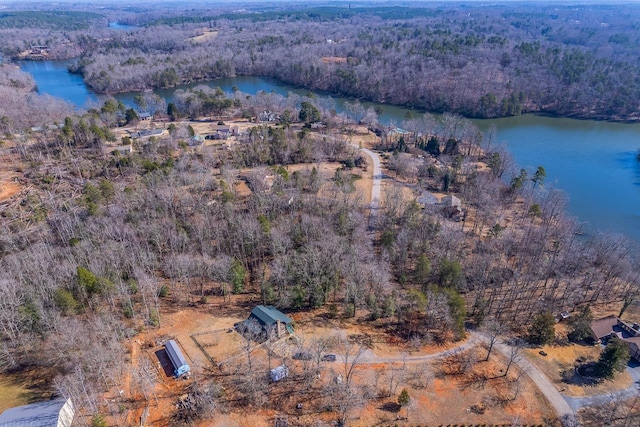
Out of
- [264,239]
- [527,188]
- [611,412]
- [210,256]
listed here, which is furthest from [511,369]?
[527,188]

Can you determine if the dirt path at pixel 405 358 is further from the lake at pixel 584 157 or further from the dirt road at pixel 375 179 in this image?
the lake at pixel 584 157

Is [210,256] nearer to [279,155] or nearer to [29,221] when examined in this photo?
[29,221]

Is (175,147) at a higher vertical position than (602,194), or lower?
higher

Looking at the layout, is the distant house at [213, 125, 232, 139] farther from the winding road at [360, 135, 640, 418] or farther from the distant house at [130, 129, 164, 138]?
the winding road at [360, 135, 640, 418]

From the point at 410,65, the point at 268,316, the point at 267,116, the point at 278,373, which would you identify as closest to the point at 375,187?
the point at 268,316

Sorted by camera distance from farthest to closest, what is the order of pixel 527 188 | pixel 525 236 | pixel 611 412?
1. pixel 527 188
2. pixel 525 236
3. pixel 611 412

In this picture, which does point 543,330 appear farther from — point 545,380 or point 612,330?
point 612,330
